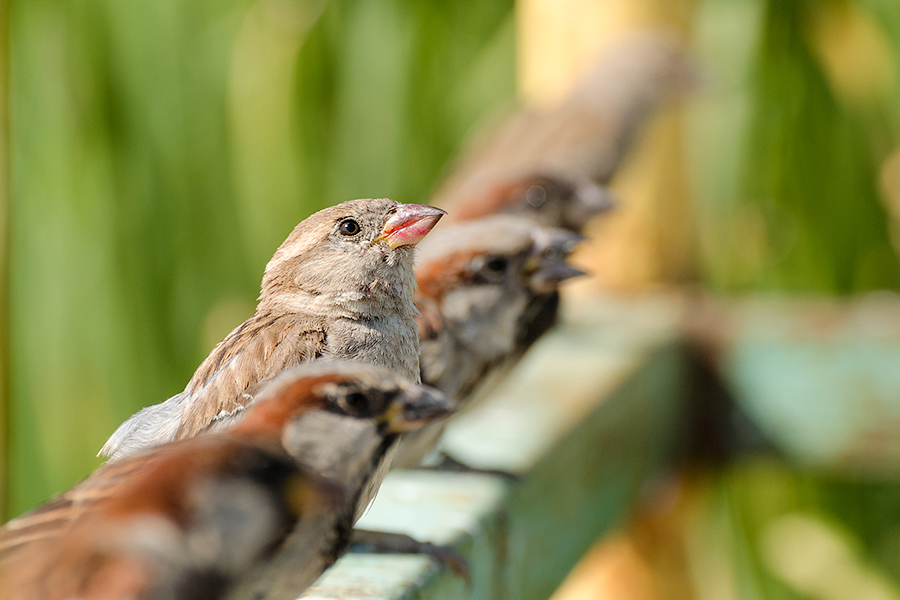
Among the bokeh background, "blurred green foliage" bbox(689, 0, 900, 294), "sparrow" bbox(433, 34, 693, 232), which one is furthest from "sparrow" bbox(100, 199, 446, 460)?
"blurred green foliage" bbox(689, 0, 900, 294)

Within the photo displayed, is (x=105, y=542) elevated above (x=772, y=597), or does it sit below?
above

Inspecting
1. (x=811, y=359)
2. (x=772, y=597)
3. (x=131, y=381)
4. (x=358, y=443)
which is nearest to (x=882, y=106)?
(x=811, y=359)

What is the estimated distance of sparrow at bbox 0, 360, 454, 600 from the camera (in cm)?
68

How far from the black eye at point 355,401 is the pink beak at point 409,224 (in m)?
0.34

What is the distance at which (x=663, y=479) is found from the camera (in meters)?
2.36

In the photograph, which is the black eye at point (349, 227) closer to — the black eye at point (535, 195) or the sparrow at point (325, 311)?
the sparrow at point (325, 311)

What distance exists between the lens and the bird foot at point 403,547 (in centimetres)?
114

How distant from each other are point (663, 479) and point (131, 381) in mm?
1165

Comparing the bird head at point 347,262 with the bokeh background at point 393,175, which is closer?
the bird head at point 347,262

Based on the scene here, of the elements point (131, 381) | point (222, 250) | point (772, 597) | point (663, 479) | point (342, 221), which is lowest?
point (772, 597)

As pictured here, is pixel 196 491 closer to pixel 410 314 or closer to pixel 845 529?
pixel 410 314

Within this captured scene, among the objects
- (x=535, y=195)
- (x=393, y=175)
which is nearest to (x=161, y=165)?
(x=393, y=175)

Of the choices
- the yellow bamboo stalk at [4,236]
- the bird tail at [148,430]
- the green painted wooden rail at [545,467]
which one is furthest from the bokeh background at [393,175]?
the bird tail at [148,430]

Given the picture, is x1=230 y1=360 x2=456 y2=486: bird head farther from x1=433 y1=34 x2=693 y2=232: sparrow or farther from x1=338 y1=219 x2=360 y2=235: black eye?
x1=433 y1=34 x2=693 y2=232: sparrow
